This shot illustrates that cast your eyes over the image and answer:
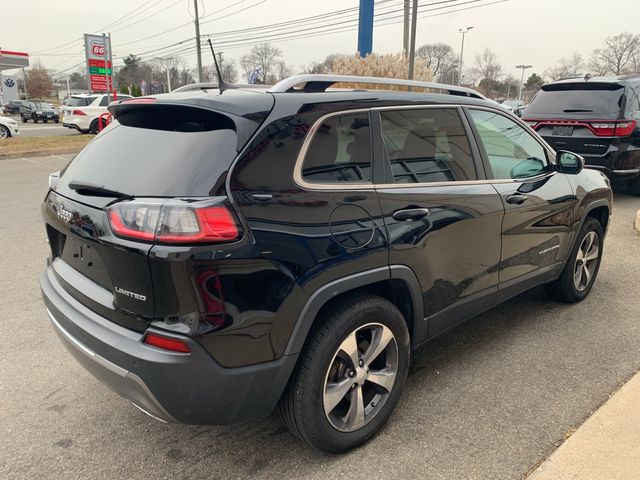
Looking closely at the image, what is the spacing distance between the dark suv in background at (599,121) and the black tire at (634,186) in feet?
1.84

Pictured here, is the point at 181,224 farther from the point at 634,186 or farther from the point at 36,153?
the point at 36,153

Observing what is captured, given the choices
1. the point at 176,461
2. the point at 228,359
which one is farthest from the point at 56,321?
the point at 228,359

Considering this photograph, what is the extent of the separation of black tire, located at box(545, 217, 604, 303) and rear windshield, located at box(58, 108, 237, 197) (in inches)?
126

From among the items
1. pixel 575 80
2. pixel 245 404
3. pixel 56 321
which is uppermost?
pixel 575 80

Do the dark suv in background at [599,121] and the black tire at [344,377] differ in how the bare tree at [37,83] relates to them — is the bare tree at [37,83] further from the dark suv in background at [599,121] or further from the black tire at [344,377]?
the black tire at [344,377]

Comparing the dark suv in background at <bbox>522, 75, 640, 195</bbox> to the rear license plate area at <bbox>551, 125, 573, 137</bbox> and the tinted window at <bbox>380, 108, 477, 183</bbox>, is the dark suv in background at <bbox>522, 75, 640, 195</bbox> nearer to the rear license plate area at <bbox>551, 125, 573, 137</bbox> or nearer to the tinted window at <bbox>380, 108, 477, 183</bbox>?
the rear license plate area at <bbox>551, 125, 573, 137</bbox>

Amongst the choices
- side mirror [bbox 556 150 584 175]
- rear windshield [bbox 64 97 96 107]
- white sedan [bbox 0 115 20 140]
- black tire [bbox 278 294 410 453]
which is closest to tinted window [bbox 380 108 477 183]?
black tire [bbox 278 294 410 453]

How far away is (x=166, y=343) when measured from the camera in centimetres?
195

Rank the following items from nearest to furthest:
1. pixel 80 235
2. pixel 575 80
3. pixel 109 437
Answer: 1. pixel 80 235
2. pixel 109 437
3. pixel 575 80

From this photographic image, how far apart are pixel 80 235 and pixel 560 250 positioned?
3.33 m

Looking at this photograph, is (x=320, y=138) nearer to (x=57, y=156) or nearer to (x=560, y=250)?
(x=560, y=250)

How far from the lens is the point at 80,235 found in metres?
2.27

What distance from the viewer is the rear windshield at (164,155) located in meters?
2.02

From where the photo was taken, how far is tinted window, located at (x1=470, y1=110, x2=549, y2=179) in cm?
322
